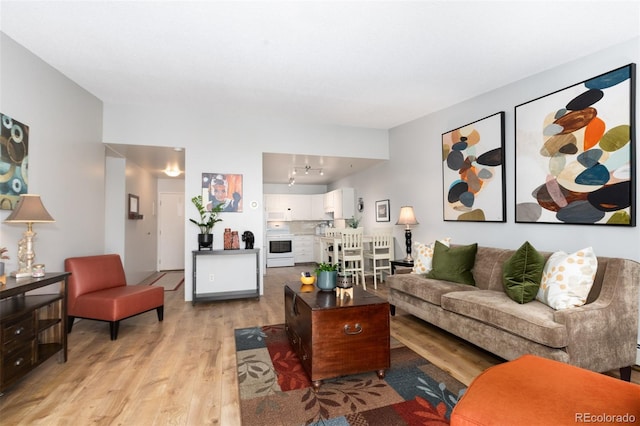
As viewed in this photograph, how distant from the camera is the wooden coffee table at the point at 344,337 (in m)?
2.07

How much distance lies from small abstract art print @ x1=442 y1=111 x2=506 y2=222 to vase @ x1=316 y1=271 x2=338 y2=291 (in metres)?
2.19

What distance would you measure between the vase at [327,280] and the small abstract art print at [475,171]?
2.19 metres

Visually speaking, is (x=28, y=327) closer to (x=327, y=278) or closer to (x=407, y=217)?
(x=327, y=278)

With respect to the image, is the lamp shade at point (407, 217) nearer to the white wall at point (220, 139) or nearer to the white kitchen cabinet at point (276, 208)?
the white wall at point (220, 139)

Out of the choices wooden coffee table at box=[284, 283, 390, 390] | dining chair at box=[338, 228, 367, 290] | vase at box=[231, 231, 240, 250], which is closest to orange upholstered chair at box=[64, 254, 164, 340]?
vase at box=[231, 231, 240, 250]

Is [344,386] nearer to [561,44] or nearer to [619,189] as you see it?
[619,189]

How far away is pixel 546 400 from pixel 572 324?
1.18 m

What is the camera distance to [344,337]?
83.1 inches

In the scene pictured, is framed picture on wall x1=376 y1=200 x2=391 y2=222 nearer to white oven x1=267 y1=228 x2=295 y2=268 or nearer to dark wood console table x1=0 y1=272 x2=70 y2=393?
white oven x1=267 y1=228 x2=295 y2=268

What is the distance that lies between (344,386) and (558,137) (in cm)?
297

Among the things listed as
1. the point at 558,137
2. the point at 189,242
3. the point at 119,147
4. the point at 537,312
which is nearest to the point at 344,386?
the point at 537,312

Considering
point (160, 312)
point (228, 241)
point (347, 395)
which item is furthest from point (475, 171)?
point (160, 312)

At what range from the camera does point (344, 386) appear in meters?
2.12

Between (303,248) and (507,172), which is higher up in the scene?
(507,172)
